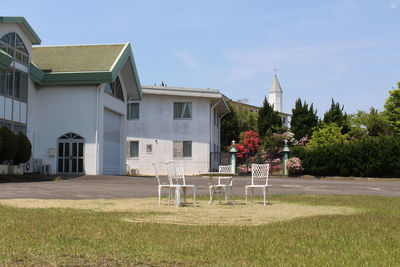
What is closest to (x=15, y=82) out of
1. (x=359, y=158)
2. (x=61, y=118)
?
(x=61, y=118)

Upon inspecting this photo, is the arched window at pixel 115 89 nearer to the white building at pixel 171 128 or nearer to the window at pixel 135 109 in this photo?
the white building at pixel 171 128

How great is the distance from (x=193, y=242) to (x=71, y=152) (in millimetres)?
22571

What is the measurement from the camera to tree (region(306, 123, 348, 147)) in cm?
3997

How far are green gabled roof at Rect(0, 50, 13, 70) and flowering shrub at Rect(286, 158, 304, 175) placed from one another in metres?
17.2

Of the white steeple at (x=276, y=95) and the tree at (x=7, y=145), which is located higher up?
the white steeple at (x=276, y=95)

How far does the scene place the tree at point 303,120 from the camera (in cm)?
4525

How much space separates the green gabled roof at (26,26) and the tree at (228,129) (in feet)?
77.1

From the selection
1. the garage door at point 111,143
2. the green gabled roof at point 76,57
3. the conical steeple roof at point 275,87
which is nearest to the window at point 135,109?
the garage door at point 111,143

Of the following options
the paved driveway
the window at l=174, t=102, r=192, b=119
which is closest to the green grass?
the paved driveway

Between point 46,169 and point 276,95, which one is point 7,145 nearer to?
point 46,169

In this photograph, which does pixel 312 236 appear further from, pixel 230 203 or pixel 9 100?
pixel 9 100

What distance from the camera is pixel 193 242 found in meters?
5.62

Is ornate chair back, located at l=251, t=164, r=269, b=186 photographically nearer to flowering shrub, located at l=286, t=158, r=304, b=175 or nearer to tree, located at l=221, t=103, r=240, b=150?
flowering shrub, located at l=286, t=158, r=304, b=175

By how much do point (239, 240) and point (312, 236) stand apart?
3.23ft
